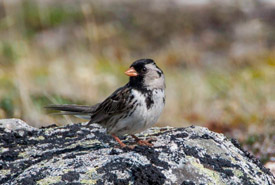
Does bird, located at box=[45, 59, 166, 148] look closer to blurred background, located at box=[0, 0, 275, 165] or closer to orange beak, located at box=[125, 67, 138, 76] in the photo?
orange beak, located at box=[125, 67, 138, 76]

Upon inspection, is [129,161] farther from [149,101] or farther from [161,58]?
[161,58]

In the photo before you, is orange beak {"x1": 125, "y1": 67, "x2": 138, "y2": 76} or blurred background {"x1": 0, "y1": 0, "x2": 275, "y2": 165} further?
blurred background {"x1": 0, "y1": 0, "x2": 275, "y2": 165}

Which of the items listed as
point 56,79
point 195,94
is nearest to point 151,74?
point 195,94

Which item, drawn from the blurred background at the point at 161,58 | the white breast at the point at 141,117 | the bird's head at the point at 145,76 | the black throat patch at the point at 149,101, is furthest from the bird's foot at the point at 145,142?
the blurred background at the point at 161,58

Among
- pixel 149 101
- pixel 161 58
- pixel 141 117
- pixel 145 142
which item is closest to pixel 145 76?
pixel 149 101

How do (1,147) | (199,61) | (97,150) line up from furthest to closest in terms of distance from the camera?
(199,61), (1,147), (97,150)

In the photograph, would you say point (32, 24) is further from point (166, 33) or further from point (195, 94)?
point (195, 94)

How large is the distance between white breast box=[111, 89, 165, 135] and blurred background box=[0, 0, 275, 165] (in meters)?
1.79

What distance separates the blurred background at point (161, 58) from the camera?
29.5 feet

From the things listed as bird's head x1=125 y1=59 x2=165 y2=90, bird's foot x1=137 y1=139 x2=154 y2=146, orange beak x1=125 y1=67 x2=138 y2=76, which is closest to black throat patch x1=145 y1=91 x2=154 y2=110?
bird's head x1=125 y1=59 x2=165 y2=90

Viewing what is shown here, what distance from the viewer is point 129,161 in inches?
173

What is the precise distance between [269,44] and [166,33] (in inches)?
169

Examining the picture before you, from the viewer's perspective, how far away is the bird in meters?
5.36

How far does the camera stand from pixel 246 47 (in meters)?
18.7
